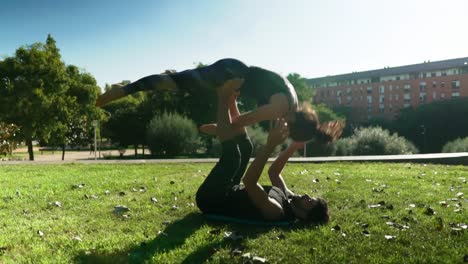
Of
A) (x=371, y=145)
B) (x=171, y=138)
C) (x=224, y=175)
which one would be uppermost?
(x=171, y=138)

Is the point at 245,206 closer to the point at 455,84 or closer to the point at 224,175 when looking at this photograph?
the point at 224,175

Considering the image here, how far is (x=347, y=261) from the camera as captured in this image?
3633mm

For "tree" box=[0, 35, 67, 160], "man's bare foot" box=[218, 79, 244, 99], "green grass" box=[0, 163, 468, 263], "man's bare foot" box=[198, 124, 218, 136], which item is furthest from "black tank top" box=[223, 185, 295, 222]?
"tree" box=[0, 35, 67, 160]

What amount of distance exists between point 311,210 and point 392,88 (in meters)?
94.6

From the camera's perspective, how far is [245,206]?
4.96 meters

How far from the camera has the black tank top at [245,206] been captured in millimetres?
4906

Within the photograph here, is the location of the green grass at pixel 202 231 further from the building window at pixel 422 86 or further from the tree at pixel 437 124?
the building window at pixel 422 86

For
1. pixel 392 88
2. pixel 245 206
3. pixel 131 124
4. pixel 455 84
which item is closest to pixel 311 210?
pixel 245 206

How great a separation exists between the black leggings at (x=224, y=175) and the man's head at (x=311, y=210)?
2.80ft

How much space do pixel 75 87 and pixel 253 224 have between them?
35.8m

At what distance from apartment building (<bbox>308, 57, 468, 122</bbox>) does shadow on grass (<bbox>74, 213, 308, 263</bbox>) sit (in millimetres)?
82077

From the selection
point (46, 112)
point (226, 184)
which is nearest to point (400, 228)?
point (226, 184)

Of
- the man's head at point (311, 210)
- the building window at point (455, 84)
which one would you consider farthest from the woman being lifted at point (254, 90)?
the building window at point (455, 84)

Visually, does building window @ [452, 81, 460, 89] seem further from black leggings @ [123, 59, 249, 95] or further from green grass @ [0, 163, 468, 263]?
black leggings @ [123, 59, 249, 95]
